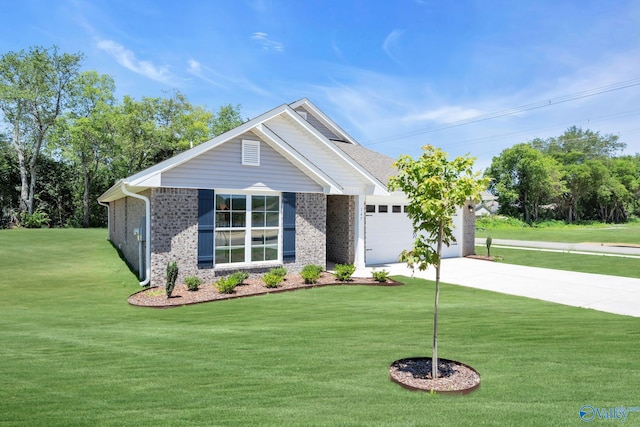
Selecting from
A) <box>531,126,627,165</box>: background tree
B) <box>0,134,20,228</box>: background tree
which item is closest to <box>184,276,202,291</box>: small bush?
<box>0,134,20,228</box>: background tree

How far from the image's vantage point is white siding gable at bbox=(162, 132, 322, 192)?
36.2 feet

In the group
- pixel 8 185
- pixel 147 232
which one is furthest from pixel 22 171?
pixel 147 232

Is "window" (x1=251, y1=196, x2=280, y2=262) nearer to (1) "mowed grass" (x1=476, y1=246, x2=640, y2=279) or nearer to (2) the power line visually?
(1) "mowed grass" (x1=476, y1=246, x2=640, y2=279)

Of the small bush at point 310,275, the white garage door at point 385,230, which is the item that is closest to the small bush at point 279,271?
the small bush at point 310,275

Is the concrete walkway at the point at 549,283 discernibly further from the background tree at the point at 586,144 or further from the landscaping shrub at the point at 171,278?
the background tree at the point at 586,144

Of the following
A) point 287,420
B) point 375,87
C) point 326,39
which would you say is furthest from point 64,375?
point 375,87

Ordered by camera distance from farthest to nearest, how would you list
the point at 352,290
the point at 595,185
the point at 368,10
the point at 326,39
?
1. the point at 595,185
2. the point at 326,39
3. the point at 368,10
4. the point at 352,290

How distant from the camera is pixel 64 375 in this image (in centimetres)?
470

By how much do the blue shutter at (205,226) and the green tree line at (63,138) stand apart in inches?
1032

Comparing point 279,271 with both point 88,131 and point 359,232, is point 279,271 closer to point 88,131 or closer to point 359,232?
point 359,232

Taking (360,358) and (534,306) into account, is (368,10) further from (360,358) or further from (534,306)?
(360,358)

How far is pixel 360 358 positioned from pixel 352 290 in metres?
5.79

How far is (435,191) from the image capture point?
463cm

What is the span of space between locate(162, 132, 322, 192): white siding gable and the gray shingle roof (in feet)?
15.7
